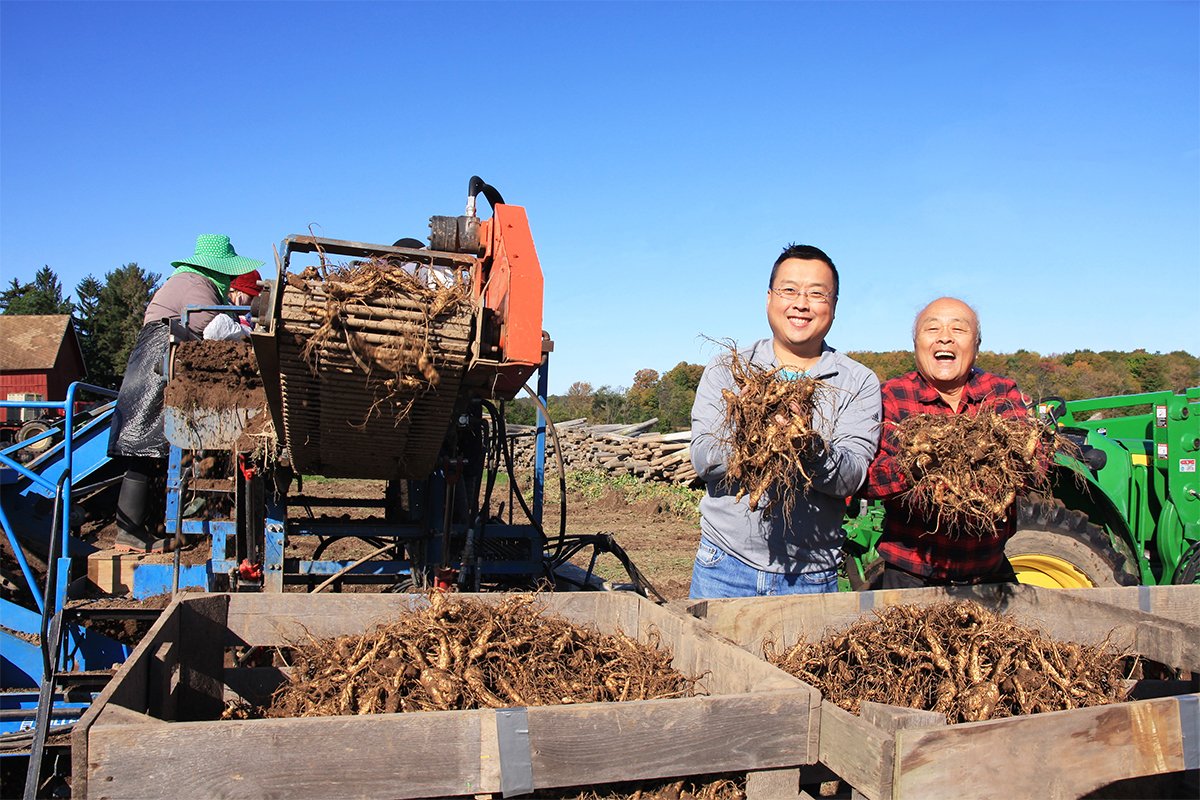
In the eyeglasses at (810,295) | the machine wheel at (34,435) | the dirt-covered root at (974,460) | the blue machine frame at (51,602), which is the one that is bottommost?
the blue machine frame at (51,602)

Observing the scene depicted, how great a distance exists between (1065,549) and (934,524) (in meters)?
3.49

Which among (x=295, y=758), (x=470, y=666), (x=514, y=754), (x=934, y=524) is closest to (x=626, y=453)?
(x=934, y=524)

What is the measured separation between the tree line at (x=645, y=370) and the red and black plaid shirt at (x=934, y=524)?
22.9 metres

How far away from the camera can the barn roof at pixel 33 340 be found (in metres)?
35.2

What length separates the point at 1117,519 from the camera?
6.54 meters

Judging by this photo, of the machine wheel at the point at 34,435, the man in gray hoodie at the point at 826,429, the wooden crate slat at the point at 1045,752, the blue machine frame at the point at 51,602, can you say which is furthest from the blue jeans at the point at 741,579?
the machine wheel at the point at 34,435

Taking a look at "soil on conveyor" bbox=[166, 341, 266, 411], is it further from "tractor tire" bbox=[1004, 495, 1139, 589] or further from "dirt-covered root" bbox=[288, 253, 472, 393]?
"tractor tire" bbox=[1004, 495, 1139, 589]

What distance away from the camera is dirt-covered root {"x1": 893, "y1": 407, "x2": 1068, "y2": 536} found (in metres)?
2.77

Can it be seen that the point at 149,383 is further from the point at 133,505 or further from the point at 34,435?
the point at 34,435

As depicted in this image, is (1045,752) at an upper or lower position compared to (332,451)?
lower

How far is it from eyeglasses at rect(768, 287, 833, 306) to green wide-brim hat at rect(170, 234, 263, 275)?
5.00 m

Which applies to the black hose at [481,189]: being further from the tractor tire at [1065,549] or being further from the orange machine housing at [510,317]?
the tractor tire at [1065,549]

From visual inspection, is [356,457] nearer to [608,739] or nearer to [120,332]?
[608,739]

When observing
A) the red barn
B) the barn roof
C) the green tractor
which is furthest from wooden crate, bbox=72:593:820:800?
the barn roof
